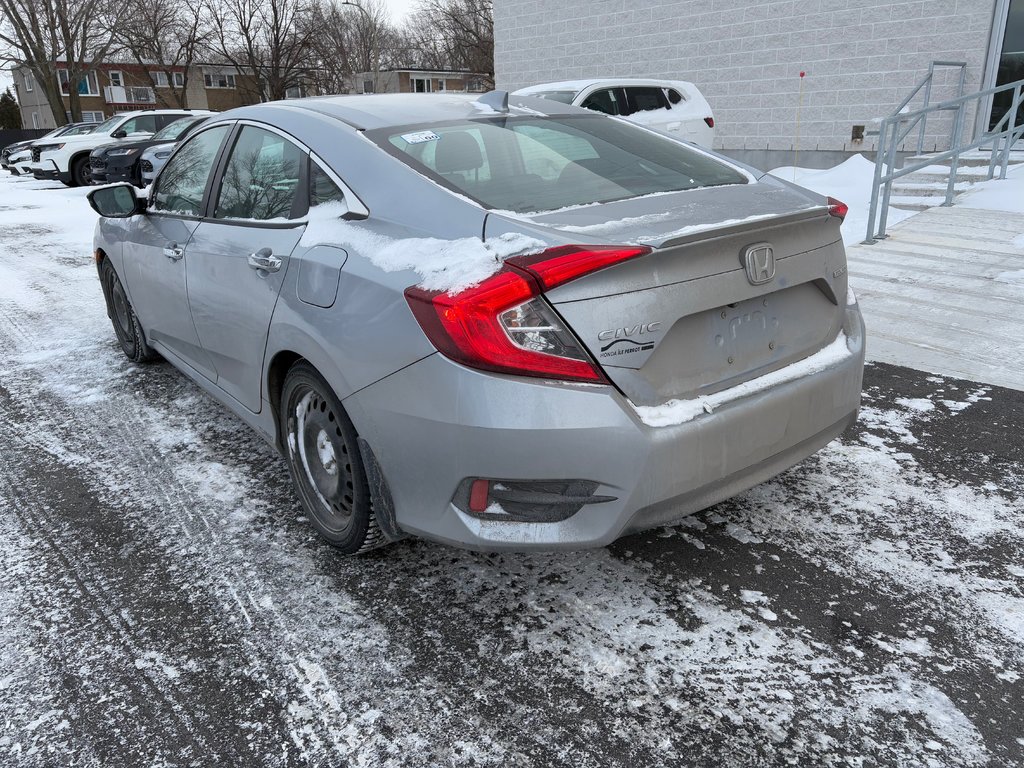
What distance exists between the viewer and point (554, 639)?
2465mm

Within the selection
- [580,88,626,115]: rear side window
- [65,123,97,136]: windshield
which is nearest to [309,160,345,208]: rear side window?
[580,88,626,115]: rear side window

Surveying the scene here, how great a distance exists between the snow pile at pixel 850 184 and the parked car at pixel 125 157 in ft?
39.5

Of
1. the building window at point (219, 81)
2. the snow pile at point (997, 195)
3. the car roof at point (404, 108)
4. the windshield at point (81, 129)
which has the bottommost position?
the snow pile at point (997, 195)

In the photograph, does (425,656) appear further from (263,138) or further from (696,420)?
(263,138)

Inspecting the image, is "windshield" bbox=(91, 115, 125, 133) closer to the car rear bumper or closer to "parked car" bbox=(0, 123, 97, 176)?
"parked car" bbox=(0, 123, 97, 176)

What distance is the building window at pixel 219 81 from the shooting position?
70.1 m

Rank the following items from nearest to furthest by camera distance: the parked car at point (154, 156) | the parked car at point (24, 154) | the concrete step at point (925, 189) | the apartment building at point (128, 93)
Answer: the concrete step at point (925, 189) < the parked car at point (154, 156) < the parked car at point (24, 154) < the apartment building at point (128, 93)

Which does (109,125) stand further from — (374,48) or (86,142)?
(374,48)

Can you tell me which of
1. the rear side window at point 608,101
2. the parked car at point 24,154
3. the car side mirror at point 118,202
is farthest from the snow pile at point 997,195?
the parked car at point 24,154

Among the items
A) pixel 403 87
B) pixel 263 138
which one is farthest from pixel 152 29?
pixel 263 138

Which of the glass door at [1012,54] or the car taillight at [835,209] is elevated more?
the glass door at [1012,54]

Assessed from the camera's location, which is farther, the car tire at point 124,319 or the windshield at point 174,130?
the windshield at point 174,130

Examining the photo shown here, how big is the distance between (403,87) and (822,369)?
64.4 meters

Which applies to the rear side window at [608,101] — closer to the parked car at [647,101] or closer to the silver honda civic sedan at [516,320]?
the parked car at [647,101]
